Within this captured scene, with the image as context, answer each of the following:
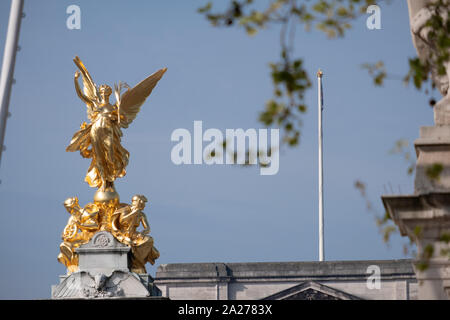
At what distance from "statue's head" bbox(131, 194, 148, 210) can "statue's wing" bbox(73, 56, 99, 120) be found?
247 centimetres

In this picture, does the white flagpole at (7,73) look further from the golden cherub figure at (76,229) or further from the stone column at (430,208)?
the stone column at (430,208)

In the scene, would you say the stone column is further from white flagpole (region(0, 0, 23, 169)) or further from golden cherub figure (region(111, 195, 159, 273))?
golden cherub figure (region(111, 195, 159, 273))

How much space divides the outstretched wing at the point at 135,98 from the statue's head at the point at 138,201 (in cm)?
202

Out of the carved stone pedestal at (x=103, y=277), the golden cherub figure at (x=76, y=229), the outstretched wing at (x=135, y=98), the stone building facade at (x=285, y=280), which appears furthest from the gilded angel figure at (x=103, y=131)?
the stone building facade at (x=285, y=280)

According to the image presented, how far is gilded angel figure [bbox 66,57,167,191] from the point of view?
88.0 ft

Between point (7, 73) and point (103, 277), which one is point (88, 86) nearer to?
point (103, 277)

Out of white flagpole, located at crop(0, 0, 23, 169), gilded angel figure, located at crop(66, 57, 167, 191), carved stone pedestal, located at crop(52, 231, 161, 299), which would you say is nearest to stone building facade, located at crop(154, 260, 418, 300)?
gilded angel figure, located at crop(66, 57, 167, 191)

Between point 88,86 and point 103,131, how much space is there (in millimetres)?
1305

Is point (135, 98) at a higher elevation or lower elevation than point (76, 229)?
higher

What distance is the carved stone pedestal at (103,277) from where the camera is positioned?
25.2 meters

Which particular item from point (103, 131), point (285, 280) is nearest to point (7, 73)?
point (103, 131)

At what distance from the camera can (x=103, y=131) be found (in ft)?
87.9

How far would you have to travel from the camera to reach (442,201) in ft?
39.9
